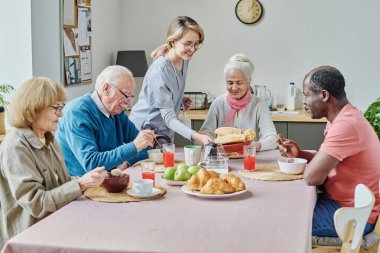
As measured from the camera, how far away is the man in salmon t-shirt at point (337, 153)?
236cm

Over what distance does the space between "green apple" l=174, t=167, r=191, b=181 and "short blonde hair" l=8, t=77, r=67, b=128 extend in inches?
24.0

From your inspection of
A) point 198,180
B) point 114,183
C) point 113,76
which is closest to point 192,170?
point 198,180

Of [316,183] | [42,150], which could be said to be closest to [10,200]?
[42,150]

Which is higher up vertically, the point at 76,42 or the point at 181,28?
the point at 181,28

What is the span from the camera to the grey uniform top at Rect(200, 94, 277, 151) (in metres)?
3.35

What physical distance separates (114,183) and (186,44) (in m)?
1.26

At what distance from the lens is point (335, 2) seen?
15.9 feet

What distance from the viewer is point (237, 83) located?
11.1 feet

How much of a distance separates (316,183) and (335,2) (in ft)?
9.61

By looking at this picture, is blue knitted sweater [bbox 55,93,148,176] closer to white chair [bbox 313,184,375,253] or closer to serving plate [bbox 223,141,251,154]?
serving plate [bbox 223,141,251,154]

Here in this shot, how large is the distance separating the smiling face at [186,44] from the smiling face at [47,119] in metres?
1.18

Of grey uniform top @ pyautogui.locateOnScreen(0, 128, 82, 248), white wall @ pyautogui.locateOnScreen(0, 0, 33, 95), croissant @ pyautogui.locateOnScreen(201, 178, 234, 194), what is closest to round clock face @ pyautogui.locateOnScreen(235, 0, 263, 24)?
white wall @ pyautogui.locateOnScreen(0, 0, 33, 95)

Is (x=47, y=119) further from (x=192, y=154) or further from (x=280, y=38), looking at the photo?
(x=280, y=38)

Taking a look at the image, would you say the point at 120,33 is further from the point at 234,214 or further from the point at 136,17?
the point at 234,214
